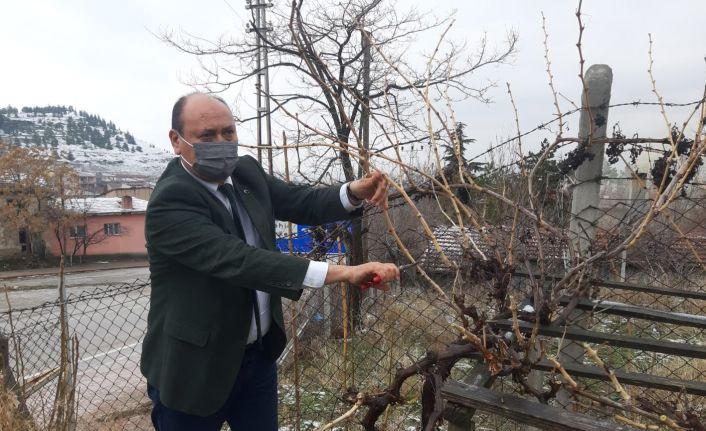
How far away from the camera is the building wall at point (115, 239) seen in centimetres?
3301

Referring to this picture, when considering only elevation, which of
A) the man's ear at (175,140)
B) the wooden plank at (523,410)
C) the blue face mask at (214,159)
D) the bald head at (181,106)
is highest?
the bald head at (181,106)

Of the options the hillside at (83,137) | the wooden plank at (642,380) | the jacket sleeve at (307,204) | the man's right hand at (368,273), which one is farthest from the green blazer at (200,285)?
the hillside at (83,137)

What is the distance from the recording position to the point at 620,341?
5.88ft

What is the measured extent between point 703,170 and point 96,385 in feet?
27.4

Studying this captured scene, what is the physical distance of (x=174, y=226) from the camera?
1525 mm

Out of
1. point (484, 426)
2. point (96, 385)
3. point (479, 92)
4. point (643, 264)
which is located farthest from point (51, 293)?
point (643, 264)

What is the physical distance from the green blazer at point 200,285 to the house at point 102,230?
33.4 meters

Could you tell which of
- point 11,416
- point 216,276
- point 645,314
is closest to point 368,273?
point 216,276

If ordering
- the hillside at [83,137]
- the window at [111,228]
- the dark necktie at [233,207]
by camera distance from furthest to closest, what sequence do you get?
the hillside at [83,137], the window at [111,228], the dark necktie at [233,207]

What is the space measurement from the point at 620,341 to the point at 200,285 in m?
1.50

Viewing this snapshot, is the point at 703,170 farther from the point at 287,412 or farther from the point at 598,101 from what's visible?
the point at 287,412

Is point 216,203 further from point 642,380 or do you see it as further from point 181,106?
point 642,380

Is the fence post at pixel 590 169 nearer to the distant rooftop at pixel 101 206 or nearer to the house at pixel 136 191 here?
the distant rooftop at pixel 101 206

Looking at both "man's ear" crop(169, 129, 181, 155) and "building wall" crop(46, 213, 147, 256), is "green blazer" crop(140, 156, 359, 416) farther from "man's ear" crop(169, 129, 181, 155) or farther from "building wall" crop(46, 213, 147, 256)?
"building wall" crop(46, 213, 147, 256)
